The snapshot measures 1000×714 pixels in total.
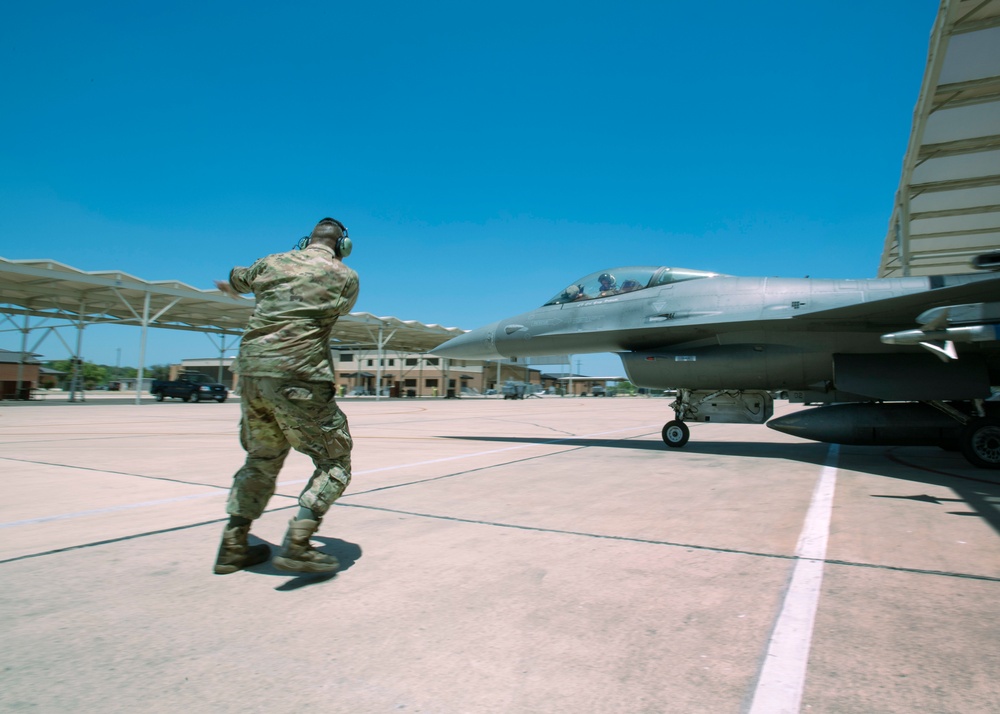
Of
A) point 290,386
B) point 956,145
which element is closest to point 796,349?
point 956,145

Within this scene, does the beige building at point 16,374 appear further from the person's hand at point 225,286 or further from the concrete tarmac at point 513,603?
the person's hand at point 225,286

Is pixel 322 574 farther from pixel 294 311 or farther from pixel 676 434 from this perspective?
pixel 676 434

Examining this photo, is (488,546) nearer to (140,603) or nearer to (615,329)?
(140,603)

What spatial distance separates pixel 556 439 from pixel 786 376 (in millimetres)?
4343

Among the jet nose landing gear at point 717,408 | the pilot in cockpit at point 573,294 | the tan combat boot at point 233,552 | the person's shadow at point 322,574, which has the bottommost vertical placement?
the person's shadow at point 322,574

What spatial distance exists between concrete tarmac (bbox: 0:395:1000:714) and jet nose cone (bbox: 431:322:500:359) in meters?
5.35

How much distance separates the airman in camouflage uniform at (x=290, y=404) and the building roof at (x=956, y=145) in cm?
673

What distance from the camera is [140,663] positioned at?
193cm

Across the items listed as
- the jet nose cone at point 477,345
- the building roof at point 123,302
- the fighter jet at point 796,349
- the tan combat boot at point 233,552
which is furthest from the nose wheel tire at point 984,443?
the building roof at point 123,302

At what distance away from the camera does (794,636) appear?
2162 mm

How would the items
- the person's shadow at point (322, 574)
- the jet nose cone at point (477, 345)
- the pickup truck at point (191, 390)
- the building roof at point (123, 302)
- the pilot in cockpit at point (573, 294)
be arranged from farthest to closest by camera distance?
the pickup truck at point (191, 390) → the building roof at point (123, 302) → the jet nose cone at point (477, 345) → the pilot in cockpit at point (573, 294) → the person's shadow at point (322, 574)

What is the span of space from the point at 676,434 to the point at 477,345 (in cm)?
401

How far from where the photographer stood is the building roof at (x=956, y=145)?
8836mm

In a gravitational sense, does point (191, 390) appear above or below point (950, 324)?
below
